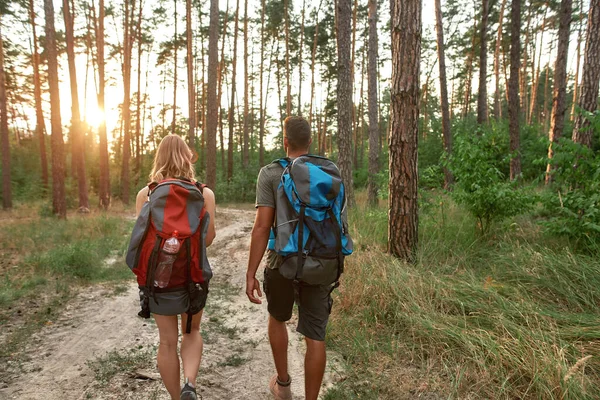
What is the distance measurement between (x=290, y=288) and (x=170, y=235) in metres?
0.89

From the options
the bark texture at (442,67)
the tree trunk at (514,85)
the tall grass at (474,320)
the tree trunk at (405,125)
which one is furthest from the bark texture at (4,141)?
the tree trunk at (514,85)

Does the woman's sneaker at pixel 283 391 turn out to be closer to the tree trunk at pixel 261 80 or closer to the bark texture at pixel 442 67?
the bark texture at pixel 442 67

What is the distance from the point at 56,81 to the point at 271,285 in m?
12.5

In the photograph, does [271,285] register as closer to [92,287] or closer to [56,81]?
[92,287]

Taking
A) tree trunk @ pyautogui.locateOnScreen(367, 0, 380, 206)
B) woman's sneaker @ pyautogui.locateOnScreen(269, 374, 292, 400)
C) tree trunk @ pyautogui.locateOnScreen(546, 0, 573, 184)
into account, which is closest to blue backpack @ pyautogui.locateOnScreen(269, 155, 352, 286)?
woman's sneaker @ pyautogui.locateOnScreen(269, 374, 292, 400)

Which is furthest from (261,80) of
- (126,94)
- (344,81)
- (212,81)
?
(344,81)

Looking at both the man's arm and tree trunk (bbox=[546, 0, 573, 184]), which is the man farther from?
tree trunk (bbox=[546, 0, 573, 184])

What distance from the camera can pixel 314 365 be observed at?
2295 mm

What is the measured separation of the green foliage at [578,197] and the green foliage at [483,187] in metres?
0.46

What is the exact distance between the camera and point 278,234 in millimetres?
2156

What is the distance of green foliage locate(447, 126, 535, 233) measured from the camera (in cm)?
496

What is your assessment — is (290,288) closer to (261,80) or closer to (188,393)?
(188,393)

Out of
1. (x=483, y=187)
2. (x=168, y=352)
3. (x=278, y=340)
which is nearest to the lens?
(x=168, y=352)

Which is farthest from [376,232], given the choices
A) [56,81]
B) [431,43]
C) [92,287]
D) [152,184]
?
[431,43]
